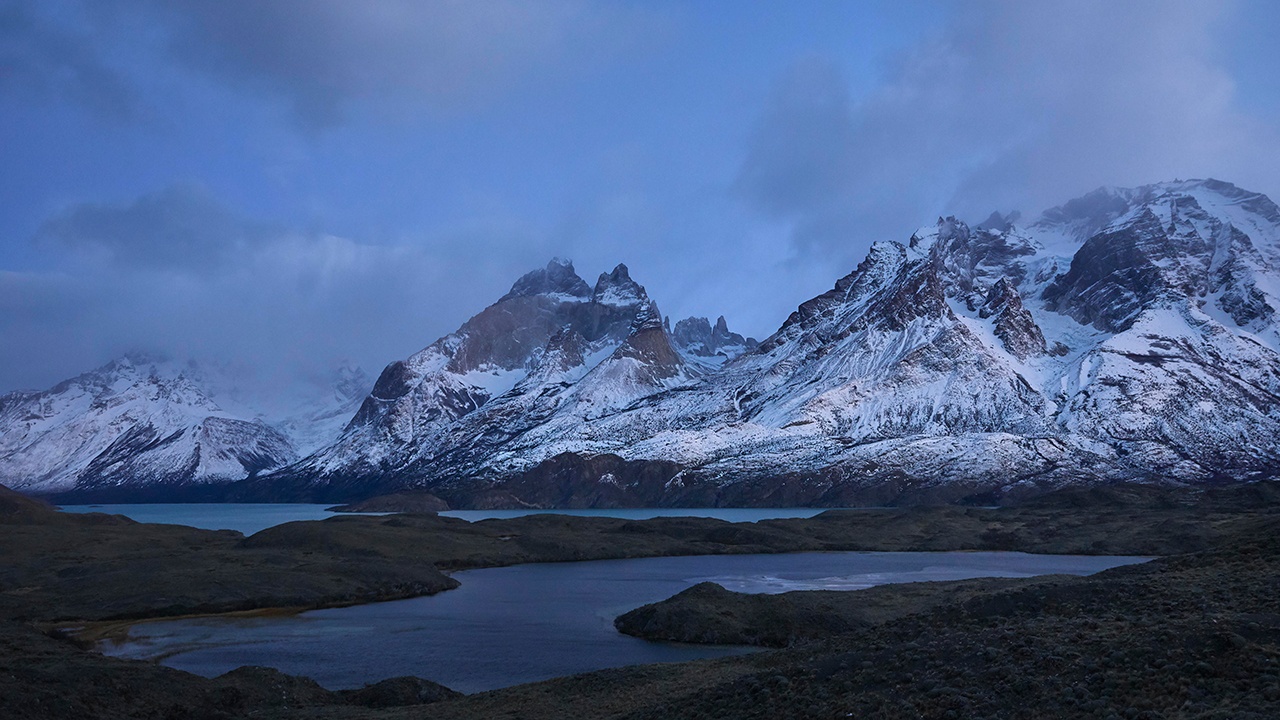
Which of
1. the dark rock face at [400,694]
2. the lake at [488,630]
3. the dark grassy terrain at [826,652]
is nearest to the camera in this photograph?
the dark grassy terrain at [826,652]

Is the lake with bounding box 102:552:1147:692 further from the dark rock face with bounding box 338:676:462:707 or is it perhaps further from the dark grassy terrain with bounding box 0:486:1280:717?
the dark grassy terrain with bounding box 0:486:1280:717

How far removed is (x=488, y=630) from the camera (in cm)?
5938

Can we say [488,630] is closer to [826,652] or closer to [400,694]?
[400,694]

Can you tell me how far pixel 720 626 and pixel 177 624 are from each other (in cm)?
3697

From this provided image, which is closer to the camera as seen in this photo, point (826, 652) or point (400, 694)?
point (826, 652)

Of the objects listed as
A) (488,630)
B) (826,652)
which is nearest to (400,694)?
(826,652)

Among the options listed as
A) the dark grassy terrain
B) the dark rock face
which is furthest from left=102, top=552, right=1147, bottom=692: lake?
the dark grassy terrain

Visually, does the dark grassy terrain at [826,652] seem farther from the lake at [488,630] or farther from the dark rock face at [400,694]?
the lake at [488,630]

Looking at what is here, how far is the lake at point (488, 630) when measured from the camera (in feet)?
155

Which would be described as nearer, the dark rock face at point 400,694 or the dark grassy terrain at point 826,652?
the dark grassy terrain at point 826,652

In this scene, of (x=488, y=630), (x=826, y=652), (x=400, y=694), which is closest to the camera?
(x=826, y=652)

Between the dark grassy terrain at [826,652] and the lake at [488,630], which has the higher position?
the dark grassy terrain at [826,652]

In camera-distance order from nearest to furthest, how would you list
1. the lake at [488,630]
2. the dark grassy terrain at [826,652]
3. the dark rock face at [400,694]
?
the dark grassy terrain at [826,652], the dark rock face at [400,694], the lake at [488,630]

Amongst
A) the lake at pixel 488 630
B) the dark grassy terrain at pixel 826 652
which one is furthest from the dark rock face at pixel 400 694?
the lake at pixel 488 630
